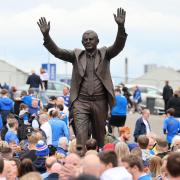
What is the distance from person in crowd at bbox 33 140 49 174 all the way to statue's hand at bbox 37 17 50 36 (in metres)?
1.77

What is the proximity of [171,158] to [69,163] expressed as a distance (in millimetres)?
1746

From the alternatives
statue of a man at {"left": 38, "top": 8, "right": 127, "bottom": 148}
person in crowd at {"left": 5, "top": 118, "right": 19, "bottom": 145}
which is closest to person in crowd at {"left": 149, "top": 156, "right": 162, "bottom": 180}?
statue of a man at {"left": 38, "top": 8, "right": 127, "bottom": 148}

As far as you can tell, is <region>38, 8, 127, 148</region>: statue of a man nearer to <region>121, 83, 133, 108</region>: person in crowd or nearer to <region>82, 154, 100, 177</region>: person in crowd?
<region>82, 154, 100, 177</region>: person in crowd

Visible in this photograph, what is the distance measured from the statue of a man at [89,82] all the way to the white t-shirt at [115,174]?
475 cm

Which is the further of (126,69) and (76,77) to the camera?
(126,69)

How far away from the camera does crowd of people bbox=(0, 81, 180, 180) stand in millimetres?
9938

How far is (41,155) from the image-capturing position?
46.3 ft

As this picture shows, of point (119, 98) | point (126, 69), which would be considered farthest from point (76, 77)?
point (126, 69)

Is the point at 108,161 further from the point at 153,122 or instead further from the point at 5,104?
the point at 153,122

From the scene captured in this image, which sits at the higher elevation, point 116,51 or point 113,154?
point 116,51

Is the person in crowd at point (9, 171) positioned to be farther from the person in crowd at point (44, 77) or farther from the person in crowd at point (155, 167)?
the person in crowd at point (44, 77)

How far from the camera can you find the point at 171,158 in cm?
918

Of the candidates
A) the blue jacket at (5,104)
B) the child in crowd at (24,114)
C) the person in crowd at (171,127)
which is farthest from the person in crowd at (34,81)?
the person in crowd at (171,127)

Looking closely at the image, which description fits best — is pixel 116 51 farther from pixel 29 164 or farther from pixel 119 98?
pixel 119 98
